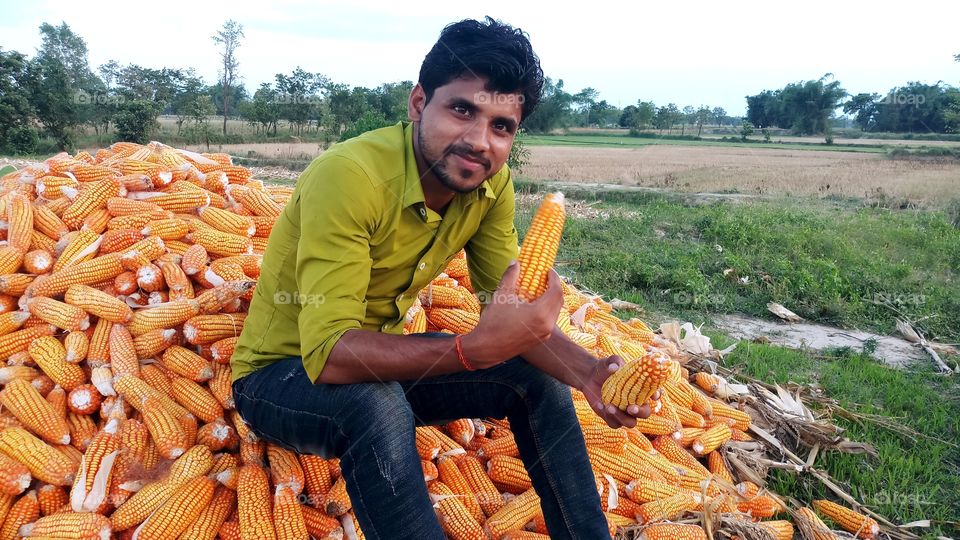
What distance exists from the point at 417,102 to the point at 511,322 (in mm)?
1041

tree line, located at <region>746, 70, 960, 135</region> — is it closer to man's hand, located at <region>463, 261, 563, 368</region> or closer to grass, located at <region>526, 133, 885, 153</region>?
grass, located at <region>526, 133, 885, 153</region>

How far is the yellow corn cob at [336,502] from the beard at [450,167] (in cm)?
136

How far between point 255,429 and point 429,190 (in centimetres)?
119

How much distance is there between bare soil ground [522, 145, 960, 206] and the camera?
21578 millimetres

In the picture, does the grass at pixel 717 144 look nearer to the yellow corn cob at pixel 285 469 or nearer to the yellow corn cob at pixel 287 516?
the yellow corn cob at pixel 285 469

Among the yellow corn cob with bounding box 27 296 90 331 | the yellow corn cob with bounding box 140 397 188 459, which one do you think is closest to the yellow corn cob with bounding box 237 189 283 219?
the yellow corn cob with bounding box 27 296 90 331

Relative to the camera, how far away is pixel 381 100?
4088cm

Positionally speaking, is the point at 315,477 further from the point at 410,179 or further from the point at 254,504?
the point at 410,179

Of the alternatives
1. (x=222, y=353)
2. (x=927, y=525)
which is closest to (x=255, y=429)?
(x=222, y=353)

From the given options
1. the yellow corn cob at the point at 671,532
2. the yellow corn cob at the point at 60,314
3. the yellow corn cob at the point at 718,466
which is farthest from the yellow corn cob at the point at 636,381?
the yellow corn cob at the point at 60,314

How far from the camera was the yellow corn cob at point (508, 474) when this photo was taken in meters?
2.91

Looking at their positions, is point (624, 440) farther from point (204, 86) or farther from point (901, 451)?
point (204, 86)

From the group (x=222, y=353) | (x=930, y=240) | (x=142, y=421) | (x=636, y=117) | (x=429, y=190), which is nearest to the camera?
(x=429, y=190)

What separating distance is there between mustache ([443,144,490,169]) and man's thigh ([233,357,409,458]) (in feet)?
2.84
